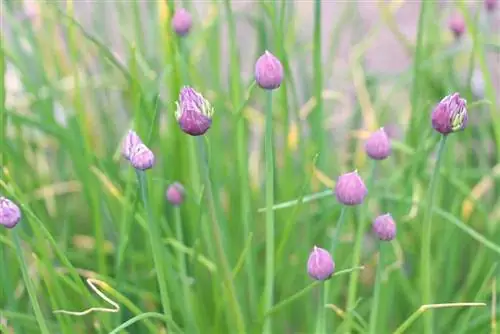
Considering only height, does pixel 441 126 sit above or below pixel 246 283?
above

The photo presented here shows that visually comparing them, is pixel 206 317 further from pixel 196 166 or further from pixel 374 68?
pixel 374 68

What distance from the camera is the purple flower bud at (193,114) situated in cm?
42

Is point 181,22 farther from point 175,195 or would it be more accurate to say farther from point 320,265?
point 320,265

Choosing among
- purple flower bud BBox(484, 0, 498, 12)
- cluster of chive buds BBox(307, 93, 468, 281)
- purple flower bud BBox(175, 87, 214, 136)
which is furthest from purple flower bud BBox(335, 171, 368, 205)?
purple flower bud BBox(484, 0, 498, 12)

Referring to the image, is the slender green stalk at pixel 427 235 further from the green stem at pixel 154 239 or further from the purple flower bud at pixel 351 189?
the green stem at pixel 154 239

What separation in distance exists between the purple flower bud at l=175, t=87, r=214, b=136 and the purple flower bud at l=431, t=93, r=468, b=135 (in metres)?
0.15

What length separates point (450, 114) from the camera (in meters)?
0.45

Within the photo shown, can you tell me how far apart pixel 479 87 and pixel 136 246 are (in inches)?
22.3

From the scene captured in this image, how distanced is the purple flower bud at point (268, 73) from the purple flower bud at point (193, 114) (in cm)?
6

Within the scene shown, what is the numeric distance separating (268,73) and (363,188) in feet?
0.33

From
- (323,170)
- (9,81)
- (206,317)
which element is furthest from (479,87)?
(9,81)

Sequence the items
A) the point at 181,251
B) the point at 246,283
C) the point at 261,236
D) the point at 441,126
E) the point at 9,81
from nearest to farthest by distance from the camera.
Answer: the point at 441,126 → the point at 181,251 → the point at 246,283 → the point at 261,236 → the point at 9,81

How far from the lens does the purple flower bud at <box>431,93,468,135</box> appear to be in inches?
17.8

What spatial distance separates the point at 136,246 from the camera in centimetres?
79
